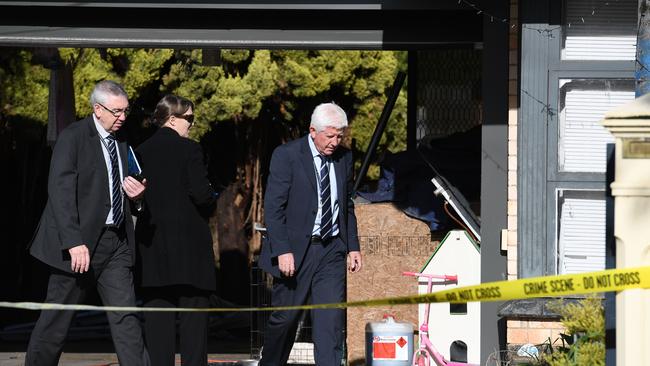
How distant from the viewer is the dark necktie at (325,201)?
9195mm

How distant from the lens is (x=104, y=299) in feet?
28.7

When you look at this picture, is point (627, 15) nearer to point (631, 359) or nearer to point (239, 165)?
point (631, 359)

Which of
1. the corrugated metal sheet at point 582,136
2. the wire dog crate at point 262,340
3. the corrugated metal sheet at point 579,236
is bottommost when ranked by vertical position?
the wire dog crate at point 262,340

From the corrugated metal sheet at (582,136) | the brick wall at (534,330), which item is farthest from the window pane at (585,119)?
the brick wall at (534,330)

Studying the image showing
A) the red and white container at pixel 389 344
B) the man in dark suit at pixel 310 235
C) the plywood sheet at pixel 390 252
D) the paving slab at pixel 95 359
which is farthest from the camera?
the paving slab at pixel 95 359

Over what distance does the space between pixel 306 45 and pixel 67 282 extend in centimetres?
285

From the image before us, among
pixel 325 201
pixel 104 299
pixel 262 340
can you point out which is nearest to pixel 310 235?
pixel 325 201

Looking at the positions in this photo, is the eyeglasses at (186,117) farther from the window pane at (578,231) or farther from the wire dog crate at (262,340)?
the window pane at (578,231)

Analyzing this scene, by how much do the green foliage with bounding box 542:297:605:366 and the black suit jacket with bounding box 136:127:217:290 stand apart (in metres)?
2.58

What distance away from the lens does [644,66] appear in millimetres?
6777

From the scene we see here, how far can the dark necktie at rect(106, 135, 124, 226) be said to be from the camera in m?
8.73

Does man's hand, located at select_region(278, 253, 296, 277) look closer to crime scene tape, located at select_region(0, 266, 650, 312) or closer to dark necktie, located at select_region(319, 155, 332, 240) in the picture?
dark necktie, located at select_region(319, 155, 332, 240)

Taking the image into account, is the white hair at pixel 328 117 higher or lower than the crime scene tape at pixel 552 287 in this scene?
higher

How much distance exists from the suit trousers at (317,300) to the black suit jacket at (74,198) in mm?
1317
